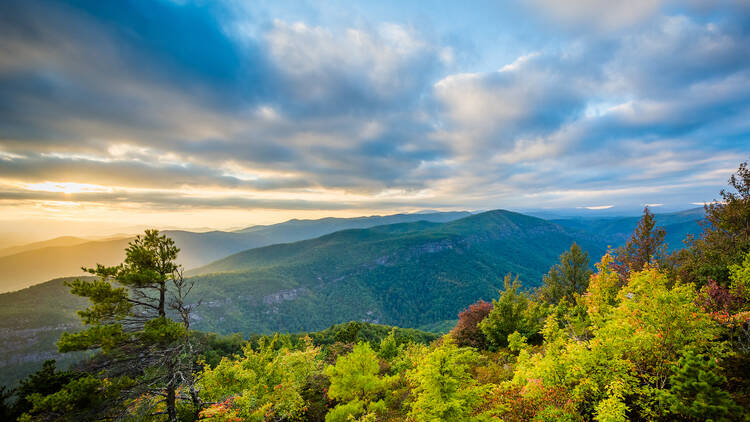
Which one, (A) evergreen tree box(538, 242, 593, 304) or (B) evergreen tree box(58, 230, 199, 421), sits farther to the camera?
(A) evergreen tree box(538, 242, 593, 304)

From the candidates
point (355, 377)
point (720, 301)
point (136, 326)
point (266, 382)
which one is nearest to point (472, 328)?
point (355, 377)

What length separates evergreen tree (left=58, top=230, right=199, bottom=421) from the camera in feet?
38.4

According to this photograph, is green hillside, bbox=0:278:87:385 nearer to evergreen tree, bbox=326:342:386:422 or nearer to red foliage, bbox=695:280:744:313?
evergreen tree, bbox=326:342:386:422

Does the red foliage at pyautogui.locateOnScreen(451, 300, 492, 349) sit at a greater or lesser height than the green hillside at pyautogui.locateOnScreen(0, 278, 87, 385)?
greater

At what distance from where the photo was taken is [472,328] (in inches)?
1101

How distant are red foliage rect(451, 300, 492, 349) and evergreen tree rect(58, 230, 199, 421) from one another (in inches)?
937

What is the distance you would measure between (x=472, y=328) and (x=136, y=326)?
1110 inches

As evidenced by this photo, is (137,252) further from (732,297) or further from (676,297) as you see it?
(732,297)

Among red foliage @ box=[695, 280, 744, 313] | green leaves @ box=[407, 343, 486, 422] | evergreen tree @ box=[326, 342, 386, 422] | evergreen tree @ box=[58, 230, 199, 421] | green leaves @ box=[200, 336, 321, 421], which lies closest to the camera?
green leaves @ box=[407, 343, 486, 422]

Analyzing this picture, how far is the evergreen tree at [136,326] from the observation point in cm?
1172

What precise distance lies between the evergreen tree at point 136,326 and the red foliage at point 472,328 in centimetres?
2381

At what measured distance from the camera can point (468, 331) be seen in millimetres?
27906

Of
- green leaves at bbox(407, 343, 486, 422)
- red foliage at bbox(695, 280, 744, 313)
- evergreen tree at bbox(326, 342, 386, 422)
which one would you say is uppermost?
red foliage at bbox(695, 280, 744, 313)

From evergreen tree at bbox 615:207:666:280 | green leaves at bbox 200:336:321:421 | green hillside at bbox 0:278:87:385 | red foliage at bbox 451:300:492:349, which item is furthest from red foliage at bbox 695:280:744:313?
green hillside at bbox 0:278:87:385
